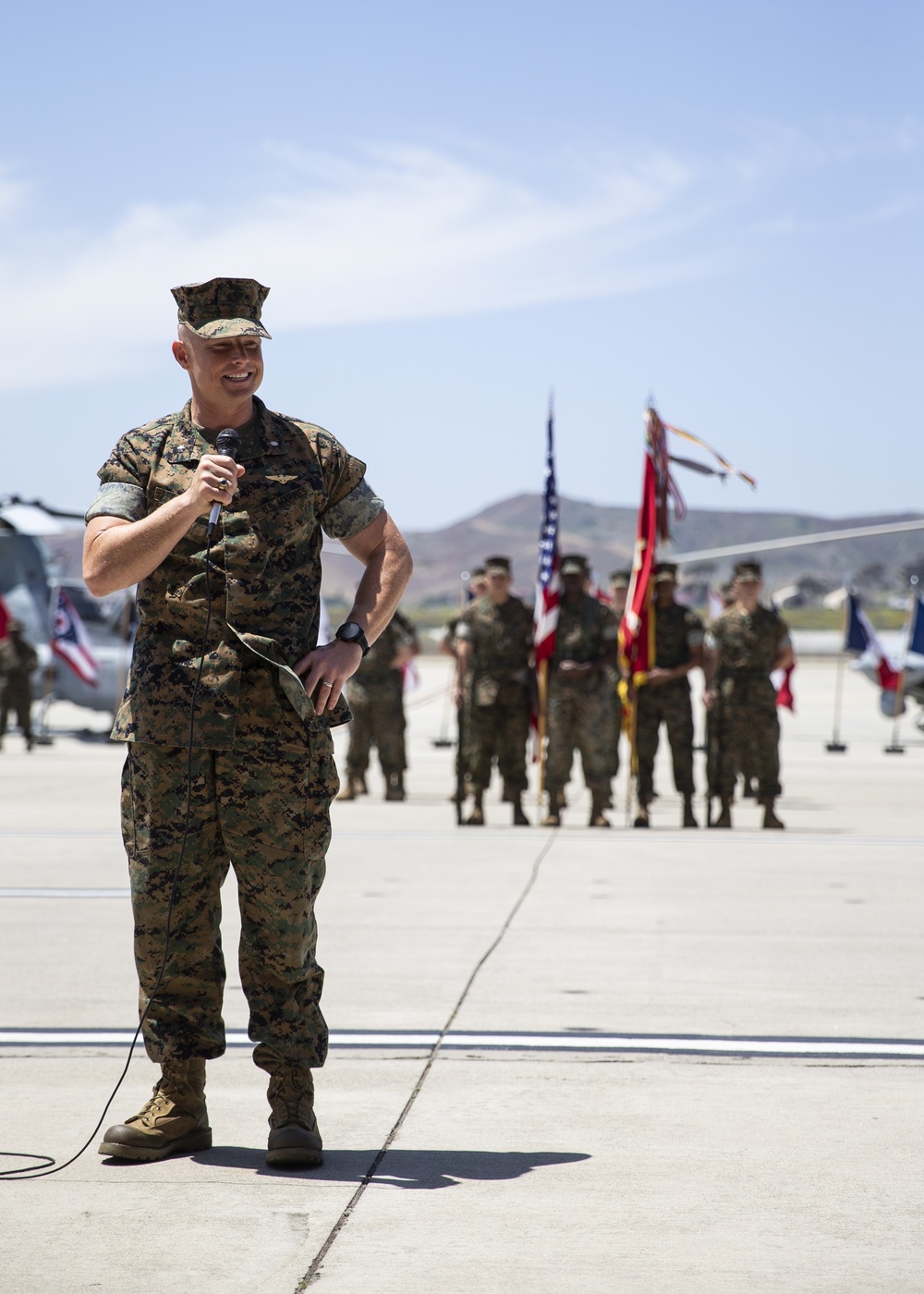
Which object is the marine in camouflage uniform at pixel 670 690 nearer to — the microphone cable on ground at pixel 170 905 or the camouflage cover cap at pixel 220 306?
the microphone cable on ground at pixel 170 905

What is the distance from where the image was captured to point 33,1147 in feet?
13.0

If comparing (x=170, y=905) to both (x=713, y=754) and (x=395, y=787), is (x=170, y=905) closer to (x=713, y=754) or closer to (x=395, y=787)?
(x=713, y=754)

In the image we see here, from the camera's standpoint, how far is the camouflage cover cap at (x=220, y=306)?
3801 millimetres

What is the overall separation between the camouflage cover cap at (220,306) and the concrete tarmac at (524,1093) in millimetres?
1973

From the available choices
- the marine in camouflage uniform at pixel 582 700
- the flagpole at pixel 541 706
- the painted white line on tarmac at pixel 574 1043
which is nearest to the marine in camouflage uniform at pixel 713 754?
the marine in camouflage uniform at pixel 582 700

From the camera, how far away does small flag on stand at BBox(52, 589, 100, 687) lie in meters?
21.9

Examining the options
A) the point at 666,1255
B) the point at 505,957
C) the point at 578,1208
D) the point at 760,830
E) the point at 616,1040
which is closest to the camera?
the point at 666,1255

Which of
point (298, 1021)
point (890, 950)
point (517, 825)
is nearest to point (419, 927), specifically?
point (890, 950)

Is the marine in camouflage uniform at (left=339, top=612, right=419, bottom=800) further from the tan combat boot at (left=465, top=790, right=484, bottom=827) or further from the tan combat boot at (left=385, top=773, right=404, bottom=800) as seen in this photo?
the tan combat boot at (left=465, top=790, right=484, bottom=827)

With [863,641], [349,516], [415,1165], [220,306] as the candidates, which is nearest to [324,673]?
[349,516]

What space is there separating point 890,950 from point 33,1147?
13.4 ft

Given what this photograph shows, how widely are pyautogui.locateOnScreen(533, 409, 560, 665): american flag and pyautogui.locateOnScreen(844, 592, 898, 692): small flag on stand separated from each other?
33.2 feet

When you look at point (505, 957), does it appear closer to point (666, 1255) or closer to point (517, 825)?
point (666, 1255)

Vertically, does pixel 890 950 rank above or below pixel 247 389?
below
